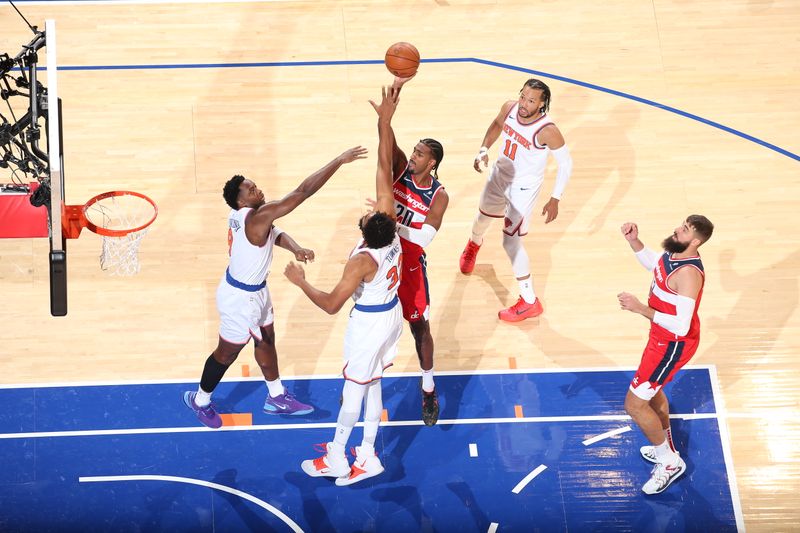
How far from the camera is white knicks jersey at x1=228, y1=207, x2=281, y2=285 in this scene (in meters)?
7.20

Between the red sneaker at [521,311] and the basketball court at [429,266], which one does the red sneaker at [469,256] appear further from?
→ the red sneaker at [521,311]

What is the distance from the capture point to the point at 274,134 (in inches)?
392

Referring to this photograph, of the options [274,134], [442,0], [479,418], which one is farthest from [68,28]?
[479,418]

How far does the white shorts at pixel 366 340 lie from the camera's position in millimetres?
7039

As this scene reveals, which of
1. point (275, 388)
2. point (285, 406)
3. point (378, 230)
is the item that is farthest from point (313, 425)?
point (378, 230)

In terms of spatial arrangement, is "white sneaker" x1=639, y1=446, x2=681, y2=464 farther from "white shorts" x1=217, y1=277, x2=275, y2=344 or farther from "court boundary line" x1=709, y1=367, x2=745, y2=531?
"white shorts" x1=217, y1=277, x2=275, y2=344

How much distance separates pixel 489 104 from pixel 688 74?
217 centimetres

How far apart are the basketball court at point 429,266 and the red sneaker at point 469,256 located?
0.13m

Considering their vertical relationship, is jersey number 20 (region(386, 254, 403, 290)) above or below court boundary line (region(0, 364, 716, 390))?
above

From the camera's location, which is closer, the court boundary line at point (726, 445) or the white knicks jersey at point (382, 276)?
the white knicks jersey at point (382, 276)

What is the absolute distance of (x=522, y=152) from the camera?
26.8 ft

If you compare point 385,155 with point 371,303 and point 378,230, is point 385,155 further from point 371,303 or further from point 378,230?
point 371,303

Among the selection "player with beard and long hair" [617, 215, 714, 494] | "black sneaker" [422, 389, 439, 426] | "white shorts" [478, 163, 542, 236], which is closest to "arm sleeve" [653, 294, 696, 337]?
"player with beard and long hair" [617, 215, 714, 494]

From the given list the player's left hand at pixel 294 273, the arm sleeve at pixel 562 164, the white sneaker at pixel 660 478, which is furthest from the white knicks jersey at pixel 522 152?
the player's left hand at pixel 294 273
